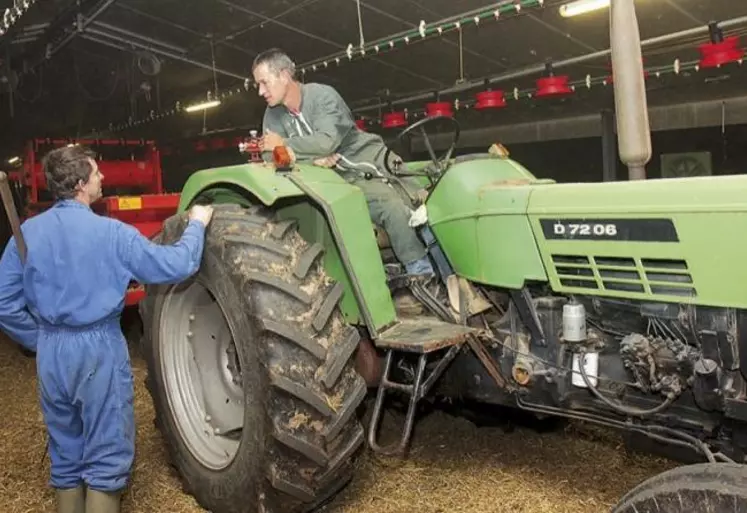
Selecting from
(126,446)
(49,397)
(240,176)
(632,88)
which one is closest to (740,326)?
(632,88)

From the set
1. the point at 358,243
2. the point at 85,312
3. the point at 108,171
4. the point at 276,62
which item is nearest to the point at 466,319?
the point at 358,243

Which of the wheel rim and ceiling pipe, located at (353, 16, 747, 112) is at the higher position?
ceiling pipe, located at (353, 16, 747, 112)

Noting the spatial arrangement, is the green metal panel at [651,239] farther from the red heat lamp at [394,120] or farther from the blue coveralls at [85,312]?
the red heat lamp at [394,120]

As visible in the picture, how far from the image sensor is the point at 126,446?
258 centimetres

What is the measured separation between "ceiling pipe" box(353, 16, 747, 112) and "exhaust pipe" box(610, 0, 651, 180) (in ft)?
4.63

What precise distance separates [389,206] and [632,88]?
118 centimetres

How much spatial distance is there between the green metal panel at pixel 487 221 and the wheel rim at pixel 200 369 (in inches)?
40.8

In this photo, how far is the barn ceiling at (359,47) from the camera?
240 inches

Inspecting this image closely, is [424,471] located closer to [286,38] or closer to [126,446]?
[126,446]

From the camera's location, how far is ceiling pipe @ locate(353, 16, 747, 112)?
502 cm

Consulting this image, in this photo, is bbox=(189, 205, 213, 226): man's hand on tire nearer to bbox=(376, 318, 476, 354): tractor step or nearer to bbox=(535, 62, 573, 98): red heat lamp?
bbox=(376, 318, 476, 354): tractor step

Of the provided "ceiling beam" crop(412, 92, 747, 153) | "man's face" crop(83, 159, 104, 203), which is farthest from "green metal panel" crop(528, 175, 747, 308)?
"ceiling beam" crop(412, 92, 747, 153)

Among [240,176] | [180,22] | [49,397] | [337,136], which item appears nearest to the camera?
[49,397]

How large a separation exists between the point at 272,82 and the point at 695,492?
246cm
